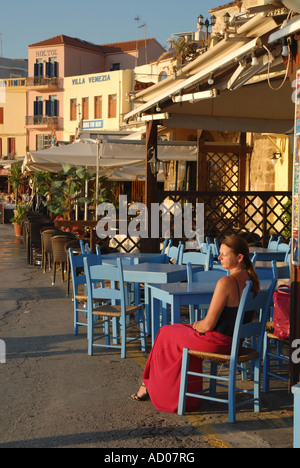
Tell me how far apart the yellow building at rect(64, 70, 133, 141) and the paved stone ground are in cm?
3344

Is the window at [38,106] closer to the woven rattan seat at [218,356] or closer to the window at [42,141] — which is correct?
the window at [42,141]

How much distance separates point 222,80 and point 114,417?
5571 millimetres

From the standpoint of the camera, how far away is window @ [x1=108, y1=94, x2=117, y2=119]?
42469 mm

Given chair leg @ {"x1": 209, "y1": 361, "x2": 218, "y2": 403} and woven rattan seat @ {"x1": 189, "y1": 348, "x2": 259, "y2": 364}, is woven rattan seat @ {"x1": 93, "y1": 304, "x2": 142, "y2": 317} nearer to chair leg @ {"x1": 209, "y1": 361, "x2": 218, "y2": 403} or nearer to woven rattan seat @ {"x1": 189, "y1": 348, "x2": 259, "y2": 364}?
chair leg @ {"x1": 209, "y1": 361, "x2": 218, "y2": 403}

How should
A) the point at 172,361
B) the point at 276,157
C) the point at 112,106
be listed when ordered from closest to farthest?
the point at 172,361 → the point at 276,157 → the point at 112,106

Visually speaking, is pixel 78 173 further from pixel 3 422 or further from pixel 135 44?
pixel 135 44

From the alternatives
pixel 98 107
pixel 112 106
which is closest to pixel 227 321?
pixel 112 106

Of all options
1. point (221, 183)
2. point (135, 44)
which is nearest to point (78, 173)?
point (221, 183)

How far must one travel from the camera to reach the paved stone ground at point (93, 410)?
4766mm

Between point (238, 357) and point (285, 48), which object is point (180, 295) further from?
point (285, 48)

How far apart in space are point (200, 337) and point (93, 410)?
3.38 feet

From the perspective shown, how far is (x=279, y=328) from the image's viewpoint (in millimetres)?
5961

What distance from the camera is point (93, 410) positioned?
17.8 feet

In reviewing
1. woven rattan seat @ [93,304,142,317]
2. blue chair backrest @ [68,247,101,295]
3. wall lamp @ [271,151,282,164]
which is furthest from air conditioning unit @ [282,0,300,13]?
wall lamp @ [271,151,282,164]
